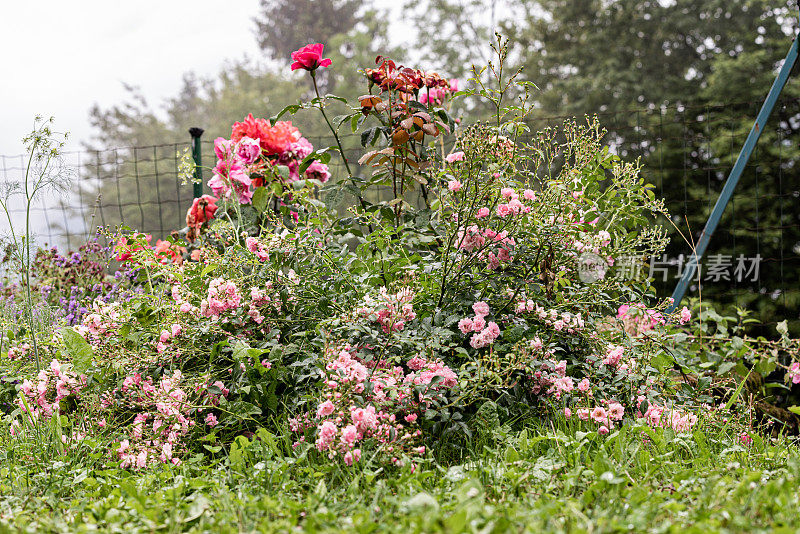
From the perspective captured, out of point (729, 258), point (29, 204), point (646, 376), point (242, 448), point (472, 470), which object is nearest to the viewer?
point (472, 470)

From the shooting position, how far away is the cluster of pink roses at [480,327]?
6.62ft

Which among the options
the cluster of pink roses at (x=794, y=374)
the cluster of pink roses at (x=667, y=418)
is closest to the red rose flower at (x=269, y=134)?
the cluster of pink roses at (x=667, y=418)

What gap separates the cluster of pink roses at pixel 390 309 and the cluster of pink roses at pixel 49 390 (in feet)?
3.55

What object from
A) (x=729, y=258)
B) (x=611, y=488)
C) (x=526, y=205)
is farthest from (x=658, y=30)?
(x=611, y=488)

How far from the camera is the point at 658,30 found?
40.4ft

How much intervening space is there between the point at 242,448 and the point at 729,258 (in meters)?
4.22

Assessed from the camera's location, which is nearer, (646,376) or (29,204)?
(646,376)

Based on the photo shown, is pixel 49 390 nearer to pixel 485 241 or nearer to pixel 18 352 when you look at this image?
pixel 18 352

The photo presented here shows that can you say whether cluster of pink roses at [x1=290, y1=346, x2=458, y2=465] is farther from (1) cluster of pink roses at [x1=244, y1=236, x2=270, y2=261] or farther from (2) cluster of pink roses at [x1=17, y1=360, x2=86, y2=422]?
(2) cluster of pink roses at [x1=17, y1=360, x2=86, y2=422]

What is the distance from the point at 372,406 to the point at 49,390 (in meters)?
1.31

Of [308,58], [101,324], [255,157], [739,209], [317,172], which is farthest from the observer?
[739,209]

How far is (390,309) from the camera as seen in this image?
6.50 feet

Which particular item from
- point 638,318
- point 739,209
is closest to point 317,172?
point 638,318

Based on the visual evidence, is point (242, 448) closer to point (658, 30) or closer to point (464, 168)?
point (464, 168)
